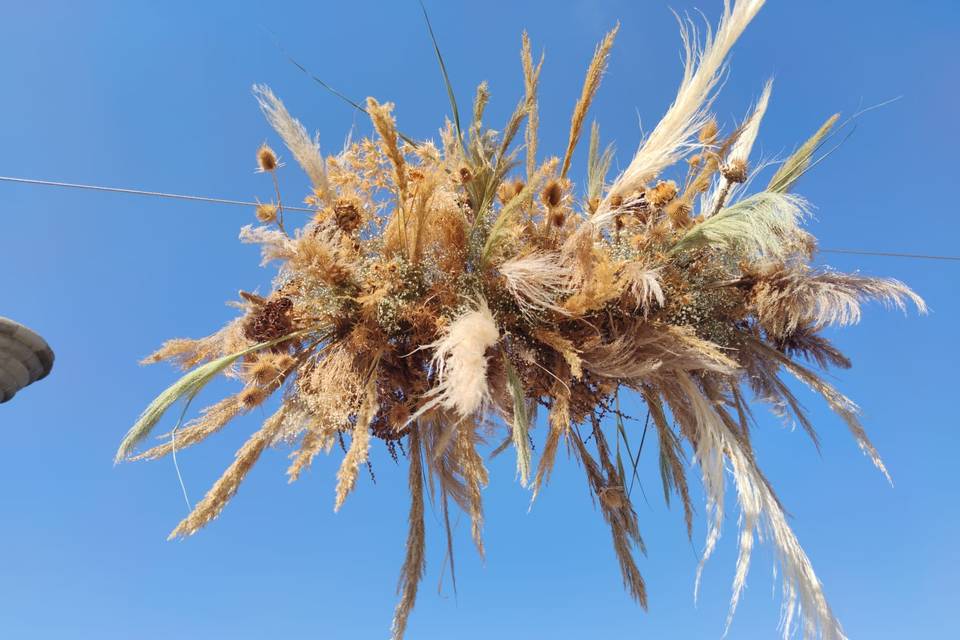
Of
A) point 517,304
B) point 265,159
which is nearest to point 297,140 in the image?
point 265,159

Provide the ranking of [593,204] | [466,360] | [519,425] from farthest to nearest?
1. [593,204]
2. [519,425]
3. [466,360]

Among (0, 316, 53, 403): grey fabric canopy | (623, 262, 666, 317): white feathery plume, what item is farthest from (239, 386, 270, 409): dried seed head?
(623, 262, 666, 317): white feathery plume

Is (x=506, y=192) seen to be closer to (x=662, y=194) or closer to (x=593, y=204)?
(x=593, y=204)

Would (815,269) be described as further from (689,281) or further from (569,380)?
(569,380)

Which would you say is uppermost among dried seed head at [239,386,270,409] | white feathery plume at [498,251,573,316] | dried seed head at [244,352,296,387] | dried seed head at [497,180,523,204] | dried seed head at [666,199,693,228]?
dried seed head at [497,180,523,204]

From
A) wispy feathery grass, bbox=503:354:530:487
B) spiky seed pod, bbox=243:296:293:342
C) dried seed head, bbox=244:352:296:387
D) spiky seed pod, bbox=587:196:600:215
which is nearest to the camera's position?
wispy feathery grass, bbox=503:354:530:487

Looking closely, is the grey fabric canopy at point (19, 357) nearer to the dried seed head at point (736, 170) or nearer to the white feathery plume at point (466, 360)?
the white feathery plume at point (466, 360)

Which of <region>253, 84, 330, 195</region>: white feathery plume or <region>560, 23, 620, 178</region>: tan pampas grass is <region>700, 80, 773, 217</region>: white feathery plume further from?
<region>253, 84, 330, 195</region>: white feathery plume
